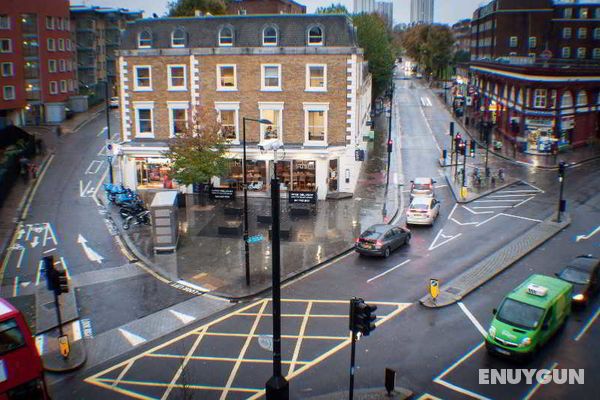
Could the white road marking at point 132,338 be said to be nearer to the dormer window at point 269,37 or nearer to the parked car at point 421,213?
the parked car at point 421,213

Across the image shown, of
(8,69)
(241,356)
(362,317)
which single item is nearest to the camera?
(362,317)

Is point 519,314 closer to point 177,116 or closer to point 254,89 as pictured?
point 254,89

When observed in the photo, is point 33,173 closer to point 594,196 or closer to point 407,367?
point 407,367

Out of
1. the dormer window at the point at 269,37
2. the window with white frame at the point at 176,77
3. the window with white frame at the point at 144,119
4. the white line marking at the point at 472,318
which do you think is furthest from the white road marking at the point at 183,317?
the dormer window at the point at 269,37

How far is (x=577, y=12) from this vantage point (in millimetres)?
82062

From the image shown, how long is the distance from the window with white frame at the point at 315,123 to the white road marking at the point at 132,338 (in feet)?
73.7

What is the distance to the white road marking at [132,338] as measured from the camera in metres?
20.1

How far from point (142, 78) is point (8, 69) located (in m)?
23.4

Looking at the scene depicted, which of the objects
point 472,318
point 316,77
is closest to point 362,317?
point 472,318

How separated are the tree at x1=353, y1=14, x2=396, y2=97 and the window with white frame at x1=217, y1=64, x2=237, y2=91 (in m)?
36.1

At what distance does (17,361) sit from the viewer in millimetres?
13992

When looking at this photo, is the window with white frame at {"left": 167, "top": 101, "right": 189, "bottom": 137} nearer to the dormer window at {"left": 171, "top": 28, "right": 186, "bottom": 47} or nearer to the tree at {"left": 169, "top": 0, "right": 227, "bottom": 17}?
the dormer window at {"left": 171, "top": 28, "right": 186, "bottom": 47}

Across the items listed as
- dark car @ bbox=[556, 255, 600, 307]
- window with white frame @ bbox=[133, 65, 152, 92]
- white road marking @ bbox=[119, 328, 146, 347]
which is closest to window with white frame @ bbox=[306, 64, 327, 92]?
window with white frame @ bbox=[133, 65, 152, 92]

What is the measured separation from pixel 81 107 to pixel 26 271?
2029 inches
